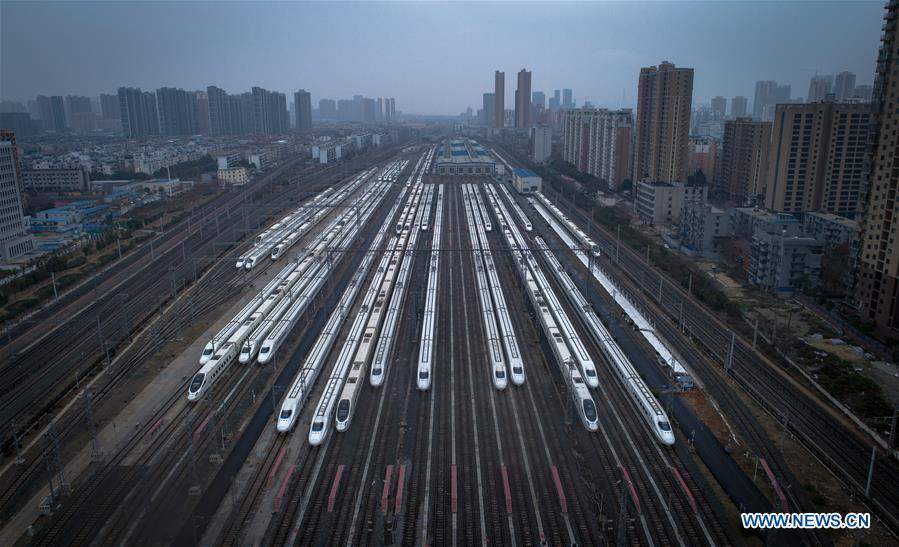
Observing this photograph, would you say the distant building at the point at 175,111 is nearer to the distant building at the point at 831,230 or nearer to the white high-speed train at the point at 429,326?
the white high-speed train at the point at 429,326

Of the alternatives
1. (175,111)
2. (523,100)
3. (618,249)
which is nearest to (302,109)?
(175,111)

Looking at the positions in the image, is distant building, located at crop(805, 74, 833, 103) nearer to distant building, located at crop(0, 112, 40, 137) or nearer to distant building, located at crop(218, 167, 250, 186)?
distant building, located at crop(218, 167, 250, 186)

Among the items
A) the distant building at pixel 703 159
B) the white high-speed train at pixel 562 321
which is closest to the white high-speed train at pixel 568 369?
the white high-speed train at pixel 562 321

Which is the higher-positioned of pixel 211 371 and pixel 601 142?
pixel 601 142

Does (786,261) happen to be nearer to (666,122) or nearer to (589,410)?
(589,410)

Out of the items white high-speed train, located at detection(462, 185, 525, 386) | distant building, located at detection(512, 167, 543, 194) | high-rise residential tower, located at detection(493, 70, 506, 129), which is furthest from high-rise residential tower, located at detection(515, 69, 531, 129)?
white high-speed train, located at detection(462, 185, 525, 386)
